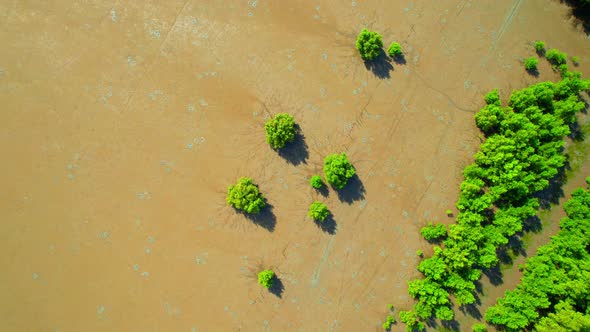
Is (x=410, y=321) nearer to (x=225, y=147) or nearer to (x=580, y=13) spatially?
(x=225, y=147)

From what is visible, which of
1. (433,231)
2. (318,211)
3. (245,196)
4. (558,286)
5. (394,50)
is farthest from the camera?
(394,50)

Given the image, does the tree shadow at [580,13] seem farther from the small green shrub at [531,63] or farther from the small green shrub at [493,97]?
the small green shrub at [493,97]


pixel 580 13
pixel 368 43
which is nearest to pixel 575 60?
pixel 580 13

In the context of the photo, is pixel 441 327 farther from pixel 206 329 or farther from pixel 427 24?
pixel 427 24

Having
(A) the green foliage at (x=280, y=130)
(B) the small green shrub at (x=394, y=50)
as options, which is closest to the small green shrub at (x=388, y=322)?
(A) the green foliage at (x=280, y=130)

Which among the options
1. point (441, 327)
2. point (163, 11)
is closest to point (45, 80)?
point (163, 11)

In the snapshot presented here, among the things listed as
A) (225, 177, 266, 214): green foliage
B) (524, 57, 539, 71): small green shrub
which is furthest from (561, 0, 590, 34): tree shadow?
(225, 177, 266, 214): green foliage

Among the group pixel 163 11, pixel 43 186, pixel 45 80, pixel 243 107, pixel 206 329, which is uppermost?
pixel 163 11
